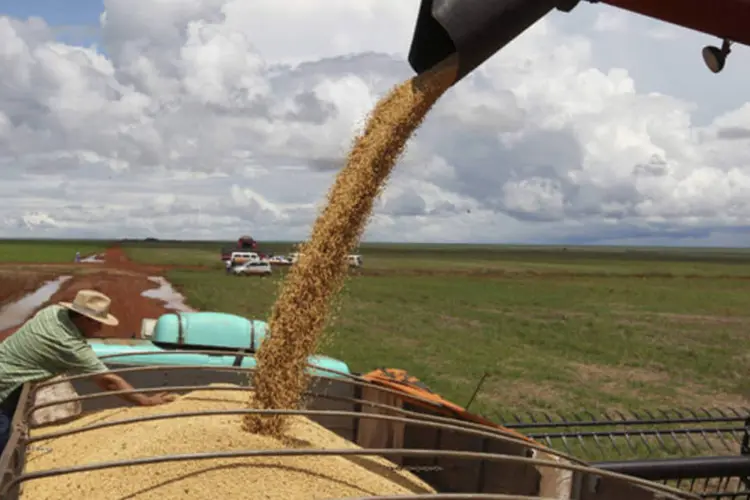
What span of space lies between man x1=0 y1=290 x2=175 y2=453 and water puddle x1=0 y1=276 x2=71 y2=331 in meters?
13.4

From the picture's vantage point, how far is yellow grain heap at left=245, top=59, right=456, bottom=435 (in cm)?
406

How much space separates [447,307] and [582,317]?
15.8ft

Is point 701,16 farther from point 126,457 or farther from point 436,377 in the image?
point 436,377

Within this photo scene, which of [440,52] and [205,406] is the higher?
[440,52]

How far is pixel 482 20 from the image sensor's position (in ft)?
11.4

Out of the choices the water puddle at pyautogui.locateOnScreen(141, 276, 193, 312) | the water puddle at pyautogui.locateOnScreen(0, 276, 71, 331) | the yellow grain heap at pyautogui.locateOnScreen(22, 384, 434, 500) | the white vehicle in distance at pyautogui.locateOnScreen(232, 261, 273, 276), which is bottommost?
the water puddle at pyautogui.locateOnScreen(0, 276, 71, 331)

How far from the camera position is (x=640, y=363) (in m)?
16.1

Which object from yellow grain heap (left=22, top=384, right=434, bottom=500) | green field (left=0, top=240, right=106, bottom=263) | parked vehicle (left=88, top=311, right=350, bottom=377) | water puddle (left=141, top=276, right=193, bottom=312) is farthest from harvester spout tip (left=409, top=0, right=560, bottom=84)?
green field (left=0, top=240, right=106, bottom=263)

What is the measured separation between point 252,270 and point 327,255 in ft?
125

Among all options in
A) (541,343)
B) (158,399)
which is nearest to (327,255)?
(158,399)

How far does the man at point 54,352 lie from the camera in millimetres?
4254

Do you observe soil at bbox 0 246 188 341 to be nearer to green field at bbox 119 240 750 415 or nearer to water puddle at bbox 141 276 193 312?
water puddle at bbox 141 276 193 312

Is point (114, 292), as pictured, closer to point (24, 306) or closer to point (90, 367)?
point (24, 306)

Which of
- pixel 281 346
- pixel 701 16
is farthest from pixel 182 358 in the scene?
pixel 701 16
